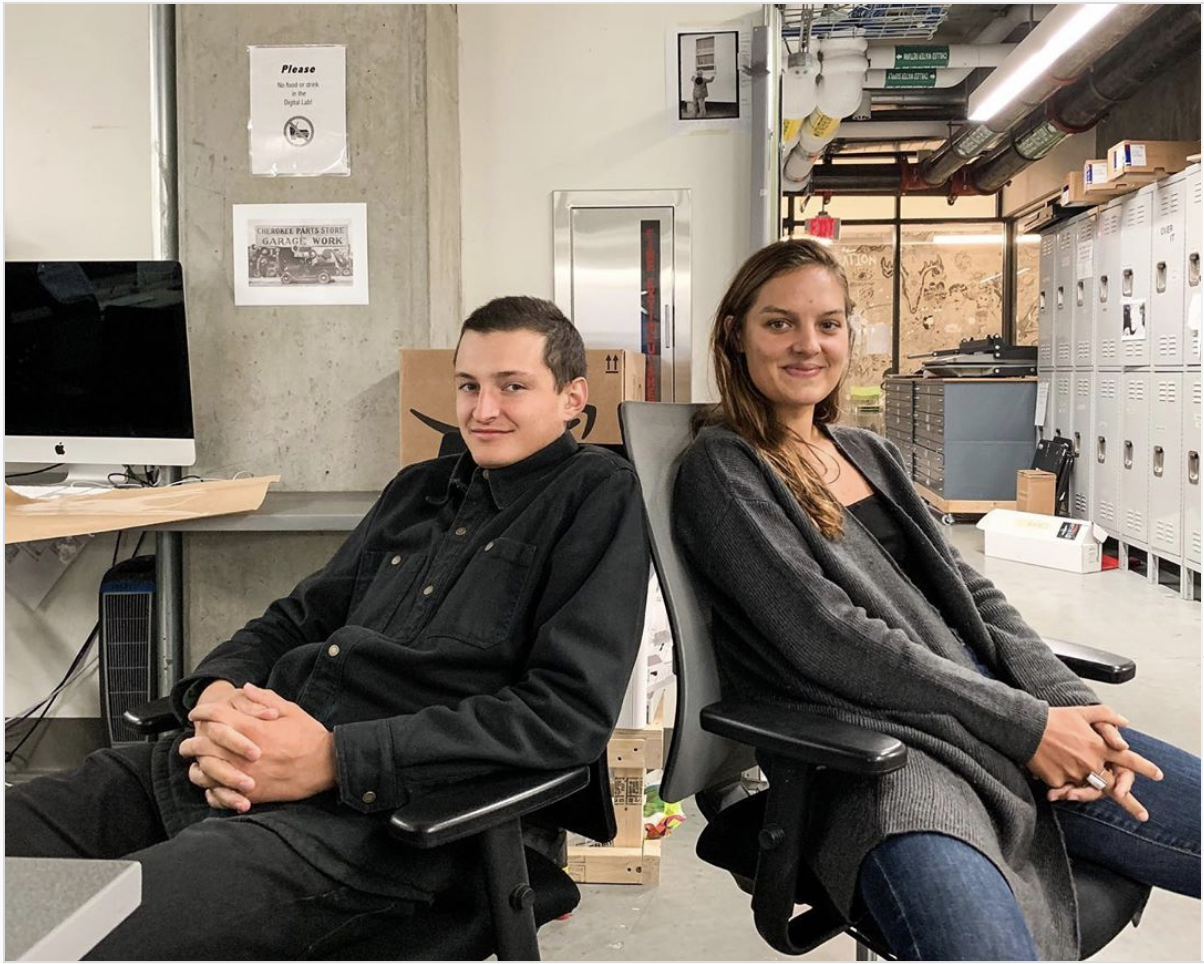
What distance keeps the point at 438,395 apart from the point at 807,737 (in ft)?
5.90

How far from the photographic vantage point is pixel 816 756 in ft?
3.77

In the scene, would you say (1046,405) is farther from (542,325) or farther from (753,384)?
Answer: (542,325)

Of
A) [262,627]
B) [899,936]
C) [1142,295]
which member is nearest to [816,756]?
[899,936]

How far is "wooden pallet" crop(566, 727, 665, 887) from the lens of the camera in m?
2.35

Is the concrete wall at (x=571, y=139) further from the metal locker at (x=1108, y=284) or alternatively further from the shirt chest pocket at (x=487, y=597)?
the metal locker at (x=1108, y=284)

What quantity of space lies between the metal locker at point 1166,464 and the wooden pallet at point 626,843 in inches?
159

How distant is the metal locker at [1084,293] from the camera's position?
6719mm

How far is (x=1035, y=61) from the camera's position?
17.2 ft

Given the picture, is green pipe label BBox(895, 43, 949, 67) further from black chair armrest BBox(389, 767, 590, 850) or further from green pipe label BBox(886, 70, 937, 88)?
black chair armrest BBox(389, 767, 590, 850)

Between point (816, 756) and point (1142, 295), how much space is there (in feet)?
18.5

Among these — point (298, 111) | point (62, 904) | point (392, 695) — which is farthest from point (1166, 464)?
point (62, 904)

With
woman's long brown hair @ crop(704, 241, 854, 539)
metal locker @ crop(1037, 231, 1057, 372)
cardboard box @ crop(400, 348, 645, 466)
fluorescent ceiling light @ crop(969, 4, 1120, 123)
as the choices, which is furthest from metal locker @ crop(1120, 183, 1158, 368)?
woman's long brown hair @ crop(704, 241, 854, 539)

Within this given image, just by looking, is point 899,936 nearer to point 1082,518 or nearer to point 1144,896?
point 1144,896

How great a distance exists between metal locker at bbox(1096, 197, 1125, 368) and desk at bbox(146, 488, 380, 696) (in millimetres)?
5103
